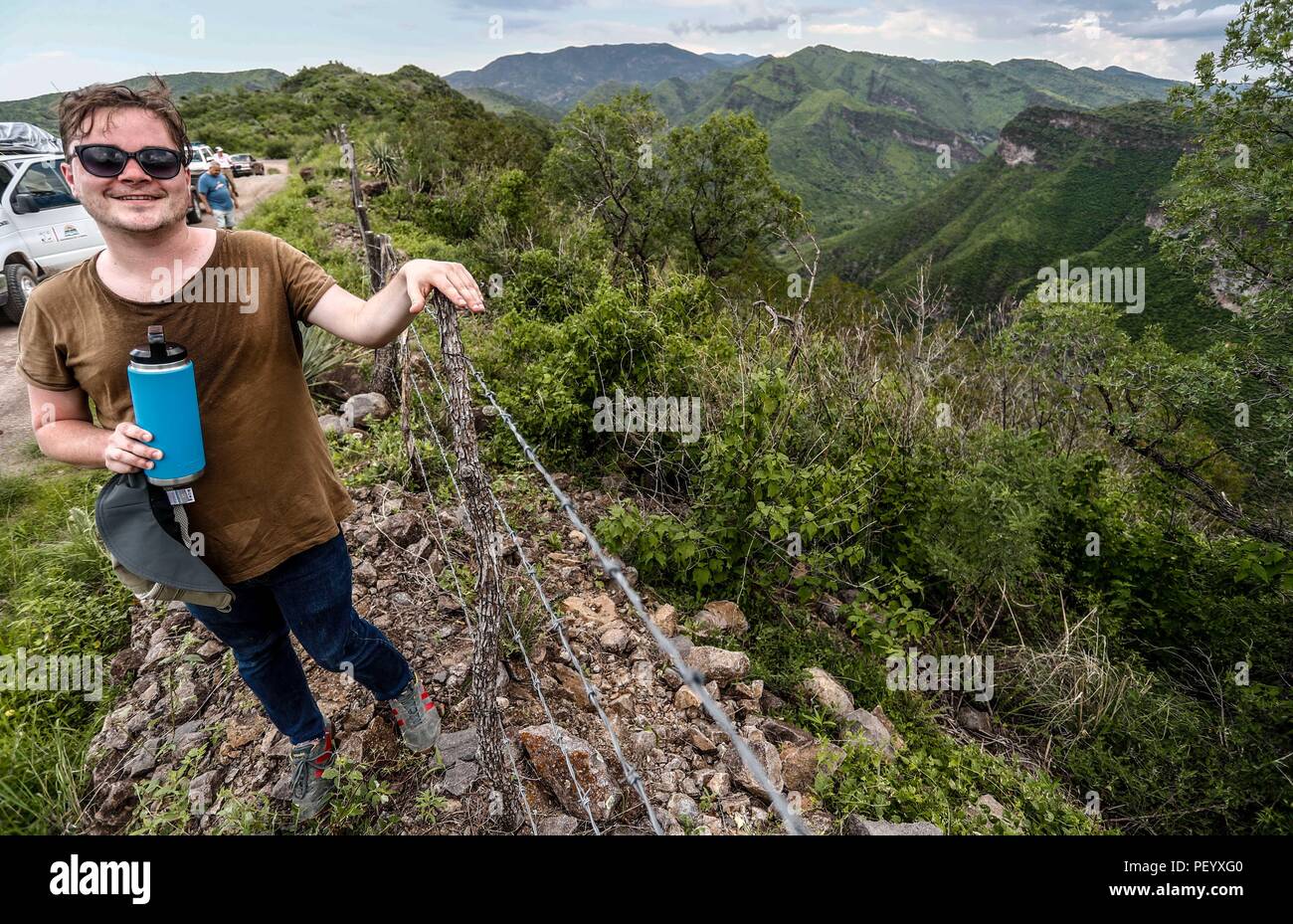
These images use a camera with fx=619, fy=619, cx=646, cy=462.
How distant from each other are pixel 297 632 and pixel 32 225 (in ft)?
27.0

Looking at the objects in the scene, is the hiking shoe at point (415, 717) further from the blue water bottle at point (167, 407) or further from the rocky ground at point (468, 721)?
the blue water bottle at point (167, 407)

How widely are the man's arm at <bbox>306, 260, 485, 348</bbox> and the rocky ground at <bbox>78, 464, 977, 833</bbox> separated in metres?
1.71

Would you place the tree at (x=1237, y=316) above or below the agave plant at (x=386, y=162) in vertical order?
below

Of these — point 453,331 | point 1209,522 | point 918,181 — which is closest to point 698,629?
point 453,331

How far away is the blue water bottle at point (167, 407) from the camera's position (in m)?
1.45

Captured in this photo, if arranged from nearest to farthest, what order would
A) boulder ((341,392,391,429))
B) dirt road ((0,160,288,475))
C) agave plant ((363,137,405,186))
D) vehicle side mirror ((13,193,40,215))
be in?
dirt road ((0,160,288,475)) → boulder ((341,392,391,429)) → vehicle side mirror ((13,193,40,215)) → agave plant ((363,137,405,186))

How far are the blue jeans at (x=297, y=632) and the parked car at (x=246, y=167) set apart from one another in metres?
21.8

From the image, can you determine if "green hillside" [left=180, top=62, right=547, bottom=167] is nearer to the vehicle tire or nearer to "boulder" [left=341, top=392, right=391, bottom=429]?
the vehicle tire

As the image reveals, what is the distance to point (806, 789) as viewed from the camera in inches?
111

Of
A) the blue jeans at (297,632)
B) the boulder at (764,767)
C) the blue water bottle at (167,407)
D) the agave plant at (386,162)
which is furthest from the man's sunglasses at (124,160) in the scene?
the agave plant at (386,162)

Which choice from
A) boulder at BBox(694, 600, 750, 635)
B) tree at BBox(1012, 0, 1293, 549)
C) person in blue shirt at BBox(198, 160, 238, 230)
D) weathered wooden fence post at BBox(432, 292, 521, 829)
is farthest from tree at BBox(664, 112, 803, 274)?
weathered wooden fence post at BBox(432, 292, 521, 829)

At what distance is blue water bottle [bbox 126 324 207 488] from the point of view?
1.45 metres

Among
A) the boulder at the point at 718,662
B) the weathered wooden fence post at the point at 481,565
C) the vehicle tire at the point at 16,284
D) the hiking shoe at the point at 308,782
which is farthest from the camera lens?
the vehicle tire at the point at 16,284

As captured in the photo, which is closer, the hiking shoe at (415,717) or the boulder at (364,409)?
the hiking shoe at (415,717)
